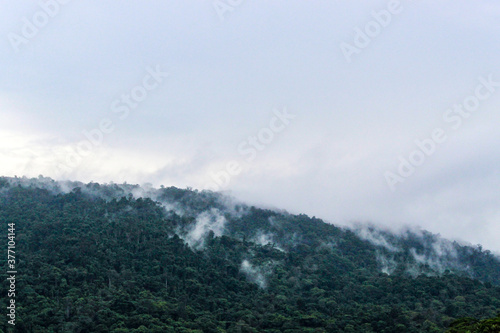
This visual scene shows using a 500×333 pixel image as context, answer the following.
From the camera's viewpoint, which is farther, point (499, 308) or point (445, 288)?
point (445, 288)

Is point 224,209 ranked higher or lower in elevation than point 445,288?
higher

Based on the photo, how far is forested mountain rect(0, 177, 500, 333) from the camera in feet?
181

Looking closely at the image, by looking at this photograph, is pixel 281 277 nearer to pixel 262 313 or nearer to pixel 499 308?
pixel 262 313

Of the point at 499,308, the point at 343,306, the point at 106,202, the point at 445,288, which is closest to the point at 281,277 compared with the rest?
the point at 343,306

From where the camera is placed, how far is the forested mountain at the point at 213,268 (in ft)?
181

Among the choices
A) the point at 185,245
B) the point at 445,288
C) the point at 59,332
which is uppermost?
the point at 185,245

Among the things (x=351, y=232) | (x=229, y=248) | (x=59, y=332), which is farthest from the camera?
(x=351, y=232)

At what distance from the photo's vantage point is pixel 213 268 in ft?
253

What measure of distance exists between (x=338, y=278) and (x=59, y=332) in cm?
4382

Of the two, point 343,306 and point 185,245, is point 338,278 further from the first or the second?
point 185,245

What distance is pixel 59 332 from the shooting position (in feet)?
158

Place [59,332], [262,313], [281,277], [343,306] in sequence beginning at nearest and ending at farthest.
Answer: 1. [59,332]
2. [262,313]
3. [343,306]
4. [281,277]

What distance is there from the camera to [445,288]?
239 ft

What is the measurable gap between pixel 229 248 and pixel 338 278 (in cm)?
1734
